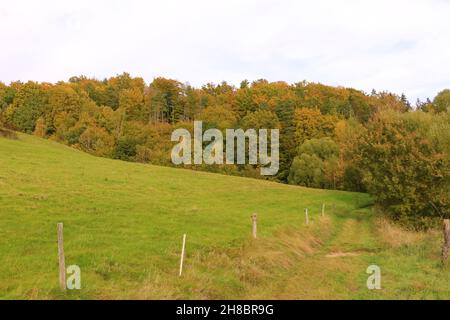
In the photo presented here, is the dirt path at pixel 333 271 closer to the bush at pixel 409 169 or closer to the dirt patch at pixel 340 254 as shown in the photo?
the dirt patch at pixel 340 254

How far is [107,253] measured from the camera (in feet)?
55.4

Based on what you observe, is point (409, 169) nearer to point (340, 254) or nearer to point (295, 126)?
point (340, 254)

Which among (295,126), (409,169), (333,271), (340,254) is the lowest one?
(340,254)

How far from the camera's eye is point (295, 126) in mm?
126875

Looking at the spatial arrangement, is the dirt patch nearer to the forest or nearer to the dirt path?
the dirt path

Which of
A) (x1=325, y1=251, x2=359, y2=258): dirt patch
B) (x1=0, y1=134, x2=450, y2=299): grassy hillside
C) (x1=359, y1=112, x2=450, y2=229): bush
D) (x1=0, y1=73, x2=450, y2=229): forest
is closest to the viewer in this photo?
(x1=0, y1=134, x2=450, y2=299): grassy hillside

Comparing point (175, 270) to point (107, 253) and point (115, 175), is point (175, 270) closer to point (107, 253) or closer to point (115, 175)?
point (107, 253)

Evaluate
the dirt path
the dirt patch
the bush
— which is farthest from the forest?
the dirt patch

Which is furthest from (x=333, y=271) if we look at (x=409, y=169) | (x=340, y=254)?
(x=409, y=169)

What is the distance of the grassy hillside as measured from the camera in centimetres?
1435

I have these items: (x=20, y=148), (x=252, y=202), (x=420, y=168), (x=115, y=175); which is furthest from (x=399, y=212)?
(x=20, y=148)

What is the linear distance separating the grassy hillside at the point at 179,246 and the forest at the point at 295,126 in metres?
5.37

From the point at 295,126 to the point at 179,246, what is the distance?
363 ft

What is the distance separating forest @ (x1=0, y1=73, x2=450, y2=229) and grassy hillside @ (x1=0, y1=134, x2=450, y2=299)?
537 cm
